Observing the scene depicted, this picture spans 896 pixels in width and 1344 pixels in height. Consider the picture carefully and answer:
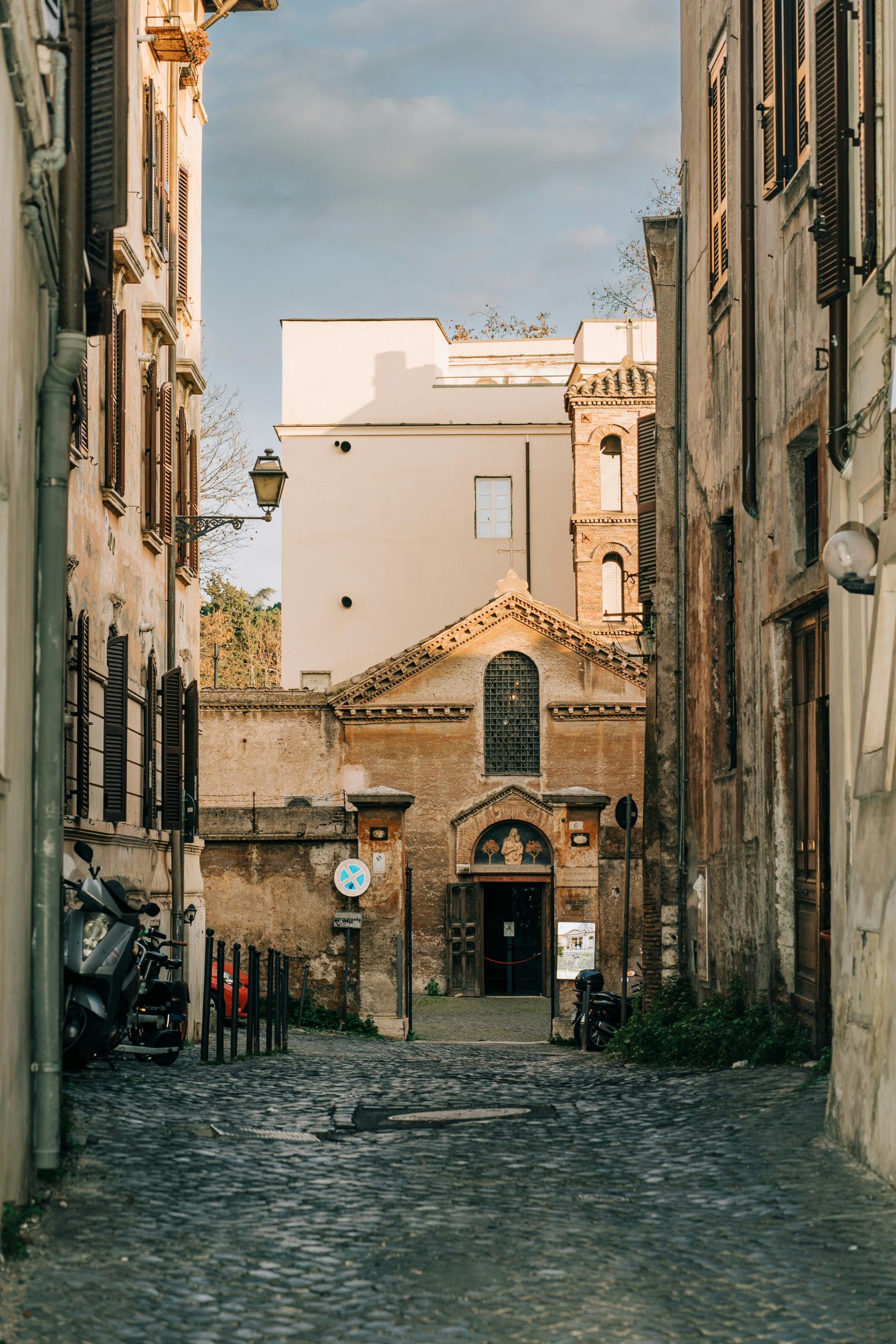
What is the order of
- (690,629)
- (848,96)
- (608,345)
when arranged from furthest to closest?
(608,345) < (690,629) < (848,96)

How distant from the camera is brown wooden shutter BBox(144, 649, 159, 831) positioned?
17.3 metres

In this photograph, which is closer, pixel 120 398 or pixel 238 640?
pixel 120 398

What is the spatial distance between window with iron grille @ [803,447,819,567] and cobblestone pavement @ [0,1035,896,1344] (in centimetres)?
367

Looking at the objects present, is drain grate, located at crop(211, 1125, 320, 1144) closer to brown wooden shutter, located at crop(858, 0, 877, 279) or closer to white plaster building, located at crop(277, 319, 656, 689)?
brown wooden shutter, located at crop(858, 0, 877, 279)

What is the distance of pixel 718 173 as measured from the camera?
579 inches

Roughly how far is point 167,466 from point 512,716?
22.0 metres

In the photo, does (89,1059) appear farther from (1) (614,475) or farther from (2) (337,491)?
(2) (337,491)

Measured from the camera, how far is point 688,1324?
16.3 ft

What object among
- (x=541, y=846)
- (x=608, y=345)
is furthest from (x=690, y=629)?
(x=608, y=345)

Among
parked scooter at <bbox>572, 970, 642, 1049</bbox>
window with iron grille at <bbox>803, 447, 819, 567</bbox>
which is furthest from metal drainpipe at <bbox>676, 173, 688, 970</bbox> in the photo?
window with iron grille at <bbox>803, 447, 819, 567</bbox>

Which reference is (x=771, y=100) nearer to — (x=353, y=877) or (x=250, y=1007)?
(x=250, y=1007)

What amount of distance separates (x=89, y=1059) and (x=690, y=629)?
7.27 meters

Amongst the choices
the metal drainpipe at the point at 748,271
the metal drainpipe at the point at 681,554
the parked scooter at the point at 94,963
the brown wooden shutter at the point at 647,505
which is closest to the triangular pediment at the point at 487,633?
the brown wooden shutter at the point at 647,505

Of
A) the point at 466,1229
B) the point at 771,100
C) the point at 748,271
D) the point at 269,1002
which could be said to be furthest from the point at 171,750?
the point at 466,1229
